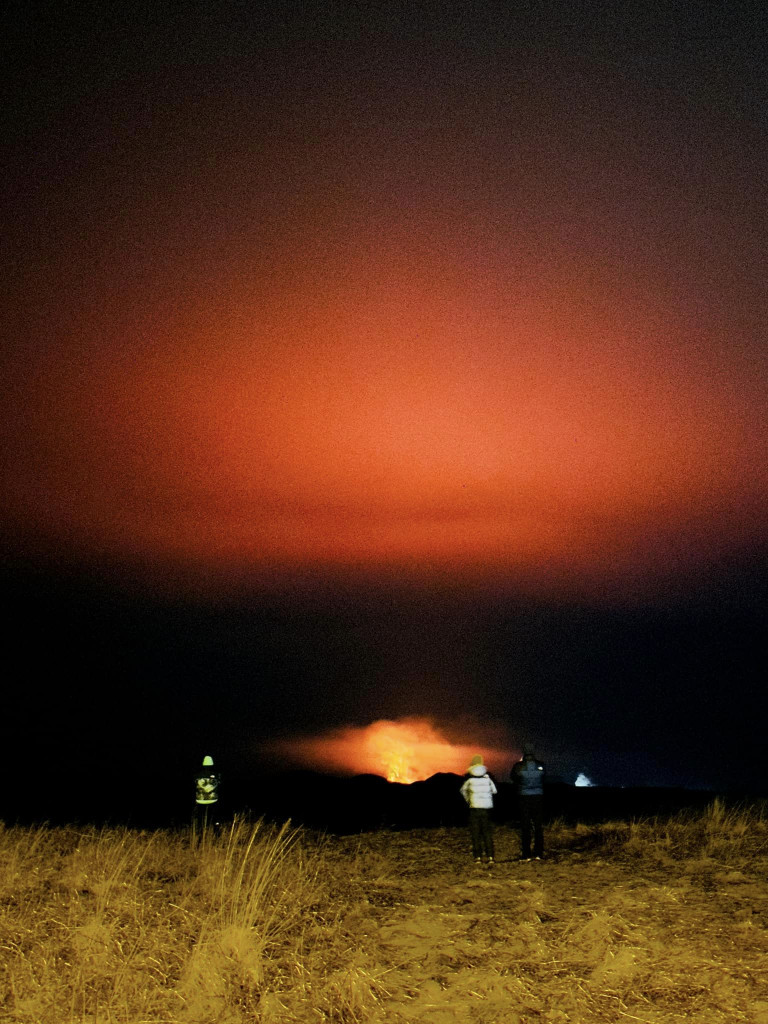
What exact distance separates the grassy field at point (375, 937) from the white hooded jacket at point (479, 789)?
1001 millimetres

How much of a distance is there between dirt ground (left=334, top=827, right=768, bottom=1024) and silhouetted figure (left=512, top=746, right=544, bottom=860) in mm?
483

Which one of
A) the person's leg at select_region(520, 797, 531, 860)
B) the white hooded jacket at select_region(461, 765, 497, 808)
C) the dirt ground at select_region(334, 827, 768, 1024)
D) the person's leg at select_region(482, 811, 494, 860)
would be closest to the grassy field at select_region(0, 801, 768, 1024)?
the dirt ground at select_region(334, 827, 768, 1024)

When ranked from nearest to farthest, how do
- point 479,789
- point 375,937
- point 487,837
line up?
point 375,937 < point 487,837 < point 479,789

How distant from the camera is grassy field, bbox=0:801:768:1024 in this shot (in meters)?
6.86

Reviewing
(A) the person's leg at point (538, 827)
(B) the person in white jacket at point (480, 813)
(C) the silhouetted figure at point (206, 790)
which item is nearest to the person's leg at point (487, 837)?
(B) the person in white jacket at point (480, 813)

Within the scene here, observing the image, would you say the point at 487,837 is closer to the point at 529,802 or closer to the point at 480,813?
the point at 480,813

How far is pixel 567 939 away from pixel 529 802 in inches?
188

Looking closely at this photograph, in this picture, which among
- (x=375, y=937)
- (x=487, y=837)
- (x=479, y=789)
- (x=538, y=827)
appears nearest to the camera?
(x=375, y=937)

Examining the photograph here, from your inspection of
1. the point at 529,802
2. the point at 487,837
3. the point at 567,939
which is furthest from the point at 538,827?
the point at 567,939

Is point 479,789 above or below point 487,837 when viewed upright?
above

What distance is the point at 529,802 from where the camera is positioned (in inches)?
519

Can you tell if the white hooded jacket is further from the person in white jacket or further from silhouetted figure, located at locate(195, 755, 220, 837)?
silhouetted figure, located at locate(195, 755, 220, 837)

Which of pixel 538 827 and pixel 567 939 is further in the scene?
pixel 538 827

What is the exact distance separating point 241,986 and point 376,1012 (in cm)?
121
